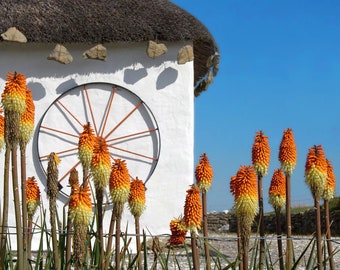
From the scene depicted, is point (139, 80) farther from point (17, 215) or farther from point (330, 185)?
point (17, 215)

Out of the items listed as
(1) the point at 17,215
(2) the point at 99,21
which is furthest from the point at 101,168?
(2) the point at 99,21

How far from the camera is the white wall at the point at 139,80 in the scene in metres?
9.16

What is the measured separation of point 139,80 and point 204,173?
6.78m

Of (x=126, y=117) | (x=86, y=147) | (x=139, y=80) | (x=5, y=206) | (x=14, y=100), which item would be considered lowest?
(x=5, y=206)

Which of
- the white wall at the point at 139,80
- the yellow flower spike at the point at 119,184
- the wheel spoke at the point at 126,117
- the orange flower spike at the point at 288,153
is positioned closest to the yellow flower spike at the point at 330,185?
the orange flower spike at the point at 288,153

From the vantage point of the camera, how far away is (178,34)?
9.21 meters

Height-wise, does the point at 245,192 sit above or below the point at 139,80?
below

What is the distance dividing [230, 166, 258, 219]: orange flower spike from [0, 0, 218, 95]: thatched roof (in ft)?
23.6

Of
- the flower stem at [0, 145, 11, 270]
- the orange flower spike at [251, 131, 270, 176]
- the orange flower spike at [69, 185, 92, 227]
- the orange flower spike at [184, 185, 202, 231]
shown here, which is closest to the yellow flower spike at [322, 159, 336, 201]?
the orange flower spike at [251, 131, 270, 176]

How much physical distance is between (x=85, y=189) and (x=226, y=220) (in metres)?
17.5

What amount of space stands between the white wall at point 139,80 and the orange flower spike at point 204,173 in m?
6.50

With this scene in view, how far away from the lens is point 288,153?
2705 millimetres

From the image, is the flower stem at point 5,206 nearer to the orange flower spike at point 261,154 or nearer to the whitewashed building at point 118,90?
the orange flower spike at point 261,154

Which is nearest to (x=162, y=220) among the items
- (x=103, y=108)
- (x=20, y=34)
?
(x=103, y=108)
